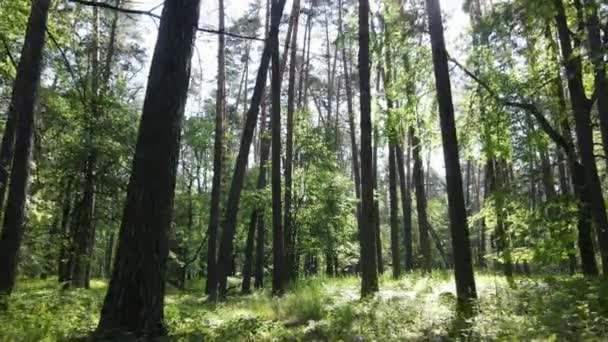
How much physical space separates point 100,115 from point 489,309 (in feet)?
47.1

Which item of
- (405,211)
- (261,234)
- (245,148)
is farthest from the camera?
(405,211)

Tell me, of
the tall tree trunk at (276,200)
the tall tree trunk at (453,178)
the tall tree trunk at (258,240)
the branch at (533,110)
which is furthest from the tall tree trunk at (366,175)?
the tall tree trunk at (258,240)

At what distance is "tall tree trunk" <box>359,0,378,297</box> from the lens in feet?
34.5

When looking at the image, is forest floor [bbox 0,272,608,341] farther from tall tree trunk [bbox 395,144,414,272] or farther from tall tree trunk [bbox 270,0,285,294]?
tall tree trunk [bbox 395,144,414,272]

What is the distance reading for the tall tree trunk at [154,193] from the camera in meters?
4.96

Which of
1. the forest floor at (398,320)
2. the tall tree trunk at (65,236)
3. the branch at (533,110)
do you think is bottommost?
the forest floor at (398,320)

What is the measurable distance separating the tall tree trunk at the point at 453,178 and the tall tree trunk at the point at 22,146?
7.15 metres

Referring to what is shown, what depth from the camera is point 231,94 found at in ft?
111

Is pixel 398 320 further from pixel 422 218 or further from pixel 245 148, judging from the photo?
pixel 422 218

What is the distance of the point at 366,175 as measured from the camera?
10.9m

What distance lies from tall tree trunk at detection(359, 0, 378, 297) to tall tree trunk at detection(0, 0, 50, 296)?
6728 millimetres

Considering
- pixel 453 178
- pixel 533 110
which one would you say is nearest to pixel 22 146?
pixel 453 178

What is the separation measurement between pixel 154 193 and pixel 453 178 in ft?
17.5

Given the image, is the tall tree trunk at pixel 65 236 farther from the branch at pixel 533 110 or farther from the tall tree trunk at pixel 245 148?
the branch at pixel 533 110
